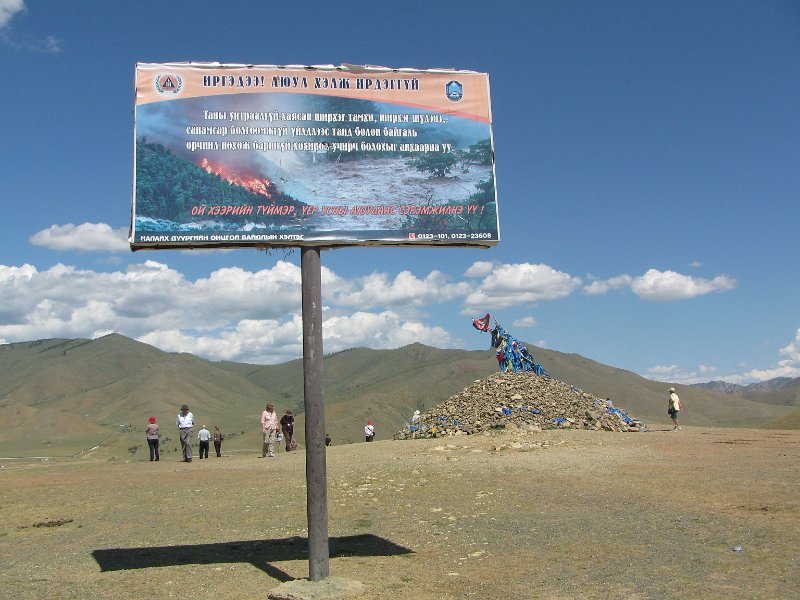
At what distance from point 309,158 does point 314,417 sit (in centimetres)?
317

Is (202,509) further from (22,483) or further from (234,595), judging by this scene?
(22,483)

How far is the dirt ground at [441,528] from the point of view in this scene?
7.70 metres

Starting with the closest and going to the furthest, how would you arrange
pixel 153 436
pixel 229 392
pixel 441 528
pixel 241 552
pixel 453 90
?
pixel 453 90 < pixel 241 552 < pixel 441 528 < pixel 153 436 < pixel 229 392

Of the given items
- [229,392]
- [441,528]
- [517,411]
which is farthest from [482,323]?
[229,392]

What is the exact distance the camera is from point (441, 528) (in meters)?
10.4

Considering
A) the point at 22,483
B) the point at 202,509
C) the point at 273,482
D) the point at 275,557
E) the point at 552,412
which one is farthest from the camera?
the point at 552,412

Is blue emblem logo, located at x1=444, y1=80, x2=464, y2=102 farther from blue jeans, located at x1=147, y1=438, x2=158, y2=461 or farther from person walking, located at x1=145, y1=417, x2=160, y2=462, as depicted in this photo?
blue jeans, located at x1=147, y1=438, x2=158, y2=461

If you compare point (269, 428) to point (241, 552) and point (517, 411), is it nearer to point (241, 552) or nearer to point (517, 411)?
point (517, 411)

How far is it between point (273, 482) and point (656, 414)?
243ft

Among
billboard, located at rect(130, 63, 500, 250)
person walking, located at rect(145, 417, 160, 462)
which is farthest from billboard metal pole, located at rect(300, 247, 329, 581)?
person walking, located at rect(145, 417, 160, 462)

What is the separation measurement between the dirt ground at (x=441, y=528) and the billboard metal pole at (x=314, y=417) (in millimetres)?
603

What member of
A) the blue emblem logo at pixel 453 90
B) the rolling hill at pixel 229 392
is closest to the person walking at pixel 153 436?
the blue emblem logo at pixel 453 90

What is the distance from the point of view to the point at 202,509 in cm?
1257

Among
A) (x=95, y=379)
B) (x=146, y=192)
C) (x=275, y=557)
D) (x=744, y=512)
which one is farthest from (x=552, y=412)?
(x=95, y=379)
